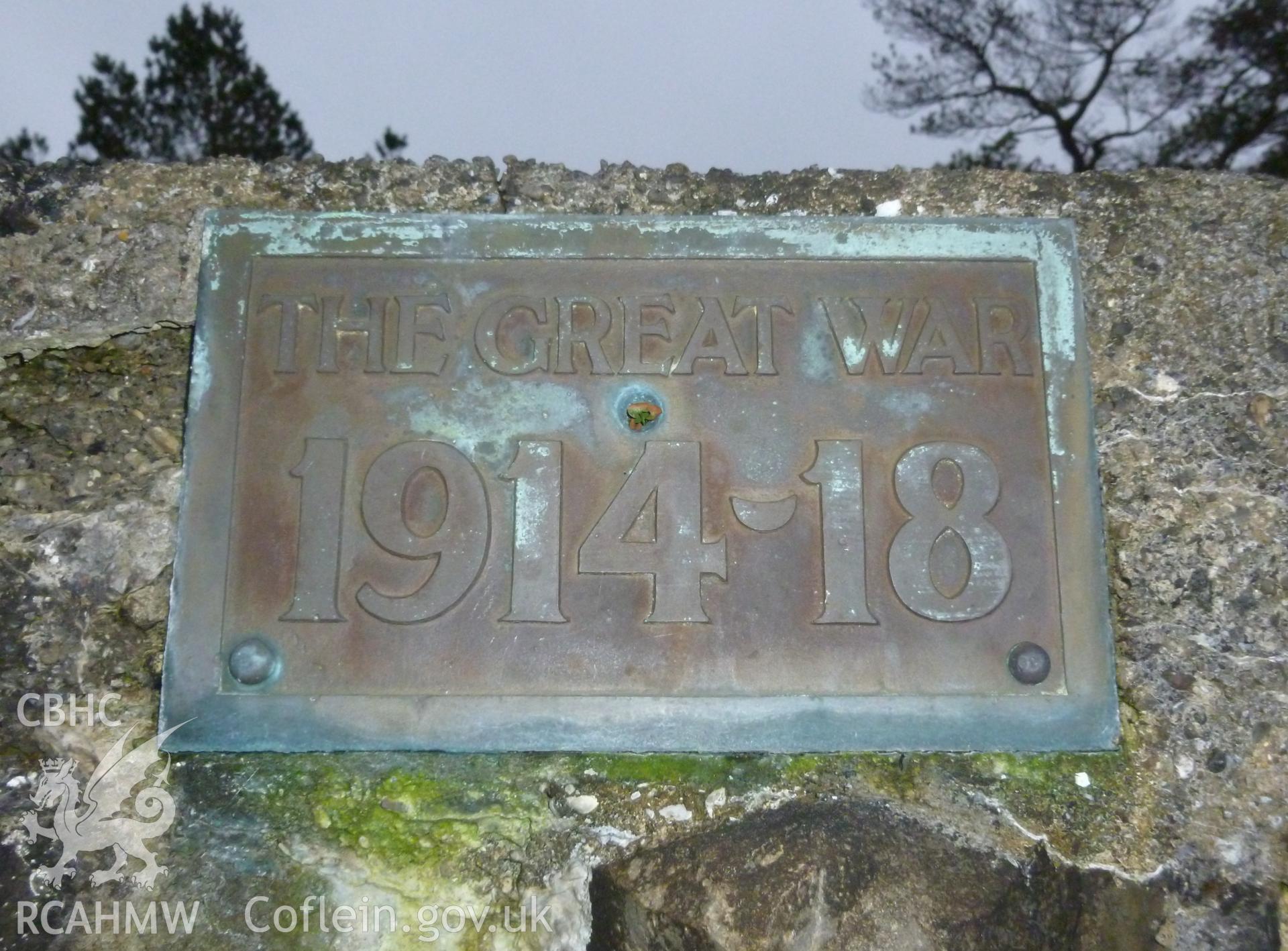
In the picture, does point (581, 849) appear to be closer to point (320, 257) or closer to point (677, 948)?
point (677, 948)

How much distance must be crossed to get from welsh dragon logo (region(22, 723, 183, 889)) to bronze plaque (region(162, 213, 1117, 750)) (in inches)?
3.6

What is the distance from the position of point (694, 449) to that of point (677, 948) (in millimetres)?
A: 776

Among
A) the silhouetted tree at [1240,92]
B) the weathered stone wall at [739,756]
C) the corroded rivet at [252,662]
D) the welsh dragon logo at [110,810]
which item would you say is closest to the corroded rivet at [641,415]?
the weathered stone wall at [739,756]

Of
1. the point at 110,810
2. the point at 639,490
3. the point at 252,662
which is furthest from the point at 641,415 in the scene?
the point at 110,810

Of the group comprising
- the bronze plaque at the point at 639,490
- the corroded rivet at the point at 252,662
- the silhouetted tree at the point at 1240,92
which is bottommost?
the corroded rivet at the point at 252,662

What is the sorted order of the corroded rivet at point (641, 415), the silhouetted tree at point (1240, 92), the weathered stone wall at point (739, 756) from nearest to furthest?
1. the weathered stone wall at point (739, 756)
2. the corroded rivet at point (641, 415)
3. the silhouetted tree at point (1240, 92)

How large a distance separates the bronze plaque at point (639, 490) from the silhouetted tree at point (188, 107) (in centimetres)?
756

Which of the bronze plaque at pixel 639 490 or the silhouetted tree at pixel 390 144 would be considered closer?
the bronze plaque at pixel 639 490

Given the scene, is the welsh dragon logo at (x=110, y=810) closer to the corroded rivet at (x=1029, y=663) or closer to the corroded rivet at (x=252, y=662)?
the corroded rivet at (x=252, y=662)

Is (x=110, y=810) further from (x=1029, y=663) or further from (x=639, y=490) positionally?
(x=1029, y=663)

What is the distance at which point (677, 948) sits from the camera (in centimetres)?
152

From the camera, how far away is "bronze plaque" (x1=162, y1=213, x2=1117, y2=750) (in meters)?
1.62

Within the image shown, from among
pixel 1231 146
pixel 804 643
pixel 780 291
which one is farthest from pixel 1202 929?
pixel 1231 146

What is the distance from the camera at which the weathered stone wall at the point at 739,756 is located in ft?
5.07
